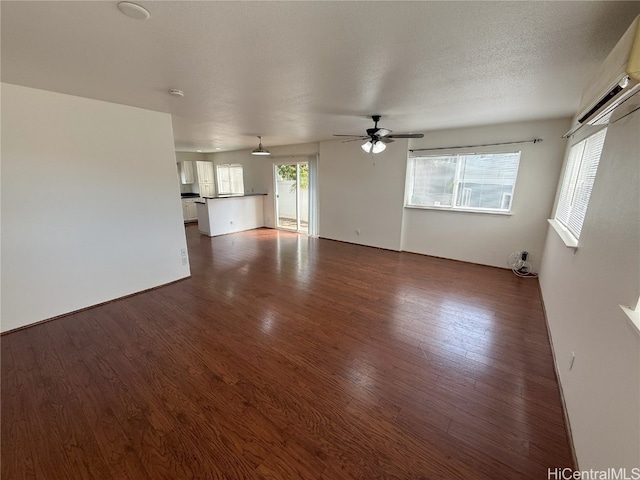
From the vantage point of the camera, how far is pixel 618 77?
115 cm

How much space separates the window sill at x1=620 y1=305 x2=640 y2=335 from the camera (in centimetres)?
98

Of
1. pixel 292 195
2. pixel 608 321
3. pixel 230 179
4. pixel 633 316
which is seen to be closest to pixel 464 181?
pixel 608 321

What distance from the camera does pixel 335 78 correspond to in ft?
7.05

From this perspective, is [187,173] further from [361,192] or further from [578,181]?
[578,181]

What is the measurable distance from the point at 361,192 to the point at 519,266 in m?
3.15

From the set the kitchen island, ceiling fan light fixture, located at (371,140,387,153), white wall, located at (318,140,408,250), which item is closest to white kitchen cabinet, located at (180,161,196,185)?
the kitchen island

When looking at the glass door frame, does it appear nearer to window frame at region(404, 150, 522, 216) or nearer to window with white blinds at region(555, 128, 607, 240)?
window frame at region(404, 150, 522, 216)

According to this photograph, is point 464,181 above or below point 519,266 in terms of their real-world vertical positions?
above

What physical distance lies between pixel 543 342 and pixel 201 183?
9.44 meters

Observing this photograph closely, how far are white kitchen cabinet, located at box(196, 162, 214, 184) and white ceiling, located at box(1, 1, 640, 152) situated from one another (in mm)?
6238

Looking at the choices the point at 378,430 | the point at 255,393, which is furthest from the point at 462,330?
the point at 255,393

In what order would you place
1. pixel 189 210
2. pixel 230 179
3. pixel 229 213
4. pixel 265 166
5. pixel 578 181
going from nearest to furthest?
pixel 578 181 → pixel 229 213 → pixel 265 166 → pixel 189 210 → pixel 230 179

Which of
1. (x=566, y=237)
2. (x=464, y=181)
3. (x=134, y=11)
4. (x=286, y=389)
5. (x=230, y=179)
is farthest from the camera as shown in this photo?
(x=230, y=179)

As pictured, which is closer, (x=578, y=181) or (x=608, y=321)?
(x=608, y=321)
